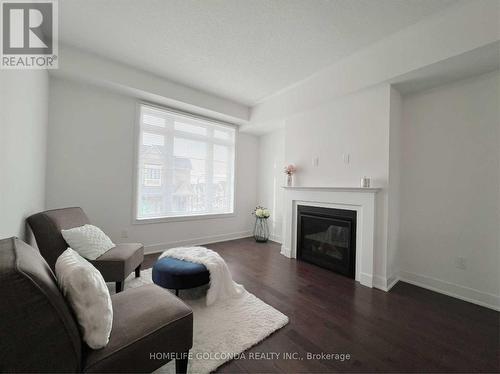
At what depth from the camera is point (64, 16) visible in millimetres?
2248

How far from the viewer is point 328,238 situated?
126 inches

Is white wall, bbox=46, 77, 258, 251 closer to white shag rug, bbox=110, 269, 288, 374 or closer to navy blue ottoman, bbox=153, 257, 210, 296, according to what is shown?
navy blue ottoman, bbox=153, 257, 210, 296

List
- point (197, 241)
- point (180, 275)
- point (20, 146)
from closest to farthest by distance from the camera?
point (20, 146) < point (180, 275) < point (197, 241)

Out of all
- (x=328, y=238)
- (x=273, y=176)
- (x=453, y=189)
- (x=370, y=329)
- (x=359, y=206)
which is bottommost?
(x=370, y=329)

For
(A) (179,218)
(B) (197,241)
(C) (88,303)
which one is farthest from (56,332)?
(B) (197,241)

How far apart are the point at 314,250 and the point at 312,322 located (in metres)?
1.57

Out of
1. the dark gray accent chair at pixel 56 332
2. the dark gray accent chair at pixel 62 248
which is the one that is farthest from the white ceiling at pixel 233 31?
the dark gray accent chair at pixel 56 332

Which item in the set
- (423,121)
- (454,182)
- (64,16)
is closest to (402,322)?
(454,182)

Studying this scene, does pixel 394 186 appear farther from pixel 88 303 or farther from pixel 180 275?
pixel 88 303

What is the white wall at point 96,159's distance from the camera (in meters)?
2.94

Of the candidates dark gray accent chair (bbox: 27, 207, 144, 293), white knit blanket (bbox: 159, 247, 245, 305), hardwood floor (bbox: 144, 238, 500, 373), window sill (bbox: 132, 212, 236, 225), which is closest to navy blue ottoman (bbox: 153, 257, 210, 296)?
white knit blanket (bbox: 159, 247, 245, 305)

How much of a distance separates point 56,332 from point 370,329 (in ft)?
7.10

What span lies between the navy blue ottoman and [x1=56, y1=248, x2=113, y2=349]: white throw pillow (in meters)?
1.04

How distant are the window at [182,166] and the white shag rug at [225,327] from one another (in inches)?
80.3
